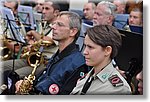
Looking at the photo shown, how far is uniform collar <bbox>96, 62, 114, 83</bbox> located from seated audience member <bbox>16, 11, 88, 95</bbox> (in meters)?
0.11

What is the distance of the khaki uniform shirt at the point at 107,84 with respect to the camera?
2807 millimetres

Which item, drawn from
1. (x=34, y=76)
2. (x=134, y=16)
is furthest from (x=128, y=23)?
(x=34, y=76)

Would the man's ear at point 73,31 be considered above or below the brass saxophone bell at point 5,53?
above

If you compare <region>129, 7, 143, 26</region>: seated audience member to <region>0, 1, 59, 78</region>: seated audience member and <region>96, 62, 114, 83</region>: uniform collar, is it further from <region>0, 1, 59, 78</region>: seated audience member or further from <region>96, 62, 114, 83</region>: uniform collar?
<region>0, 1, 59, 78</region>: seated audience member

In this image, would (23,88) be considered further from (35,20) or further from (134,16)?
(134,16)

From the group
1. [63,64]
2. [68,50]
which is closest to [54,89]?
[63,64]

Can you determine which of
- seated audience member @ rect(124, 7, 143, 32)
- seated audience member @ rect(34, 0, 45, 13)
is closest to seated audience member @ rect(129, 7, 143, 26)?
seated audience member @ rect(124, 7, 143, 32)

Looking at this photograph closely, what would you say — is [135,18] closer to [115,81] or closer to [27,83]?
[115,81]

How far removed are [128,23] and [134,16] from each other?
2.7 inches

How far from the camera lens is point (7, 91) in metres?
2.82

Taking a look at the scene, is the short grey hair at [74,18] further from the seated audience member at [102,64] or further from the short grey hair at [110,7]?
the short grey hair at [110,7]

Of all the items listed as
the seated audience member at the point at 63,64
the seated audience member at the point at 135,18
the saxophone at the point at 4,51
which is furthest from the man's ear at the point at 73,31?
the saxophone at the point at 4,51

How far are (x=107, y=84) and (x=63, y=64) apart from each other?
33 centimetres

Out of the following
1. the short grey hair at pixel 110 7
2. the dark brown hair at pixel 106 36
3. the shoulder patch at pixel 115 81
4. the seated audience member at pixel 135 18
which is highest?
the short grey hair at pixel 110 7
